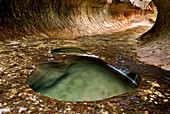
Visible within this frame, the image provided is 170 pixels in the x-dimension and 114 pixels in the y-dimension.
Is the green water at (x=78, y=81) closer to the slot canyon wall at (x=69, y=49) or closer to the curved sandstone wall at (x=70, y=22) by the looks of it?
the slot canyon wall at (x=69, y=49)

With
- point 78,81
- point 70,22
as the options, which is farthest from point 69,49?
point 70,22

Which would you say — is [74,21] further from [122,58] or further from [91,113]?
[91,113]

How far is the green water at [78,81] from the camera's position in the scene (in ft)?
7.22

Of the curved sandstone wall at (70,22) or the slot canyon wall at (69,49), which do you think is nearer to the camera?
the slot canyon wall at (69,49)

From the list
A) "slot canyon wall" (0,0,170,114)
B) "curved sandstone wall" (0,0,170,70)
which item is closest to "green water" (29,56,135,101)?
"slot canyon wall" (0,0,170,114)

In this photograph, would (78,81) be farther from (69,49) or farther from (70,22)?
(70,22)

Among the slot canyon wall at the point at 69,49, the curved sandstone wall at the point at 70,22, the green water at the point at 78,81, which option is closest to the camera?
the slot canyon wall at the point at 69,49

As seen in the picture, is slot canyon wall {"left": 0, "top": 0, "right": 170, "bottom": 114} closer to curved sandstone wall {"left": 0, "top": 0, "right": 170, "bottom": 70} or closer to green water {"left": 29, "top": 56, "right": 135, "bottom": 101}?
curved sandstone wall {"left": 0, "top": 0, "right": 170, "bottom": 70}

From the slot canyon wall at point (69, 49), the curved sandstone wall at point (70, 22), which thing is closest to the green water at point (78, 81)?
the slot canyon wall at point (69, 49)

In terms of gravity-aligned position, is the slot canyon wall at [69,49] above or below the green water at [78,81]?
above

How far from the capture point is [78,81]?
103 inches

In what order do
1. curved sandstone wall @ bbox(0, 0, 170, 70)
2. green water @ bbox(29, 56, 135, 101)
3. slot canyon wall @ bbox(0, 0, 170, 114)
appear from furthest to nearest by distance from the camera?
1. curved sandstone wall @ bbox(0, 0, 170, 70)
2. green water @ bbox(29, 56, 135, 101)
3. slot canyon wall @ bbox(0, 0, 170, 114)

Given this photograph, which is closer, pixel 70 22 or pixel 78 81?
pixel 78 81

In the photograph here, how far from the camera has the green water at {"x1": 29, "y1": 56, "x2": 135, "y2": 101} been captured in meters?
2.20
